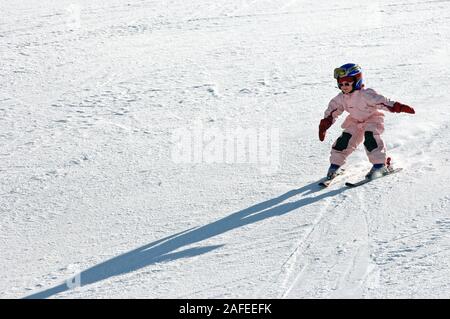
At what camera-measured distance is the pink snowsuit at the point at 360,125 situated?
737 cm

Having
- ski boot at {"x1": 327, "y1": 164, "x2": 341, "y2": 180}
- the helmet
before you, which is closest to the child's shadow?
ski boot at {"x1": 327, "y1": 164, "x2": 341, "y2": 180}

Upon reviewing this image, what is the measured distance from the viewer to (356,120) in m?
7.57

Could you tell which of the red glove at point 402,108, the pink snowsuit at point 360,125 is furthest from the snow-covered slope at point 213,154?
the red glove at point 402,108

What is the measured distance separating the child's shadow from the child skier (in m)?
0.37

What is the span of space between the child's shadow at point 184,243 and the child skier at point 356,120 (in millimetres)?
371

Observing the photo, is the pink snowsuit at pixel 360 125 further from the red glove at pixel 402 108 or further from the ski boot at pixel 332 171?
the red glove at pixel 402 108

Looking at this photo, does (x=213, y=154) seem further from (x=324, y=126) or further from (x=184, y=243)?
(x=184, y=243)

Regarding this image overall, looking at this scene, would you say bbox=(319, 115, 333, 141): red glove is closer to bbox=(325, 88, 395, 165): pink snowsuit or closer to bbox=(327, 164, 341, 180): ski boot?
bbox=(325, 88, 395, 165): pink snowsuit

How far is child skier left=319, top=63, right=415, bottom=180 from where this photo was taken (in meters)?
7.29

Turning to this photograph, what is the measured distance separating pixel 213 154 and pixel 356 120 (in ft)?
5.52

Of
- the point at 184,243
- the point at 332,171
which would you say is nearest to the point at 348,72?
the point at 332,171

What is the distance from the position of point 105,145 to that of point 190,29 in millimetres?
4472

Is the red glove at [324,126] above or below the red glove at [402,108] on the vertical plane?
→ above
